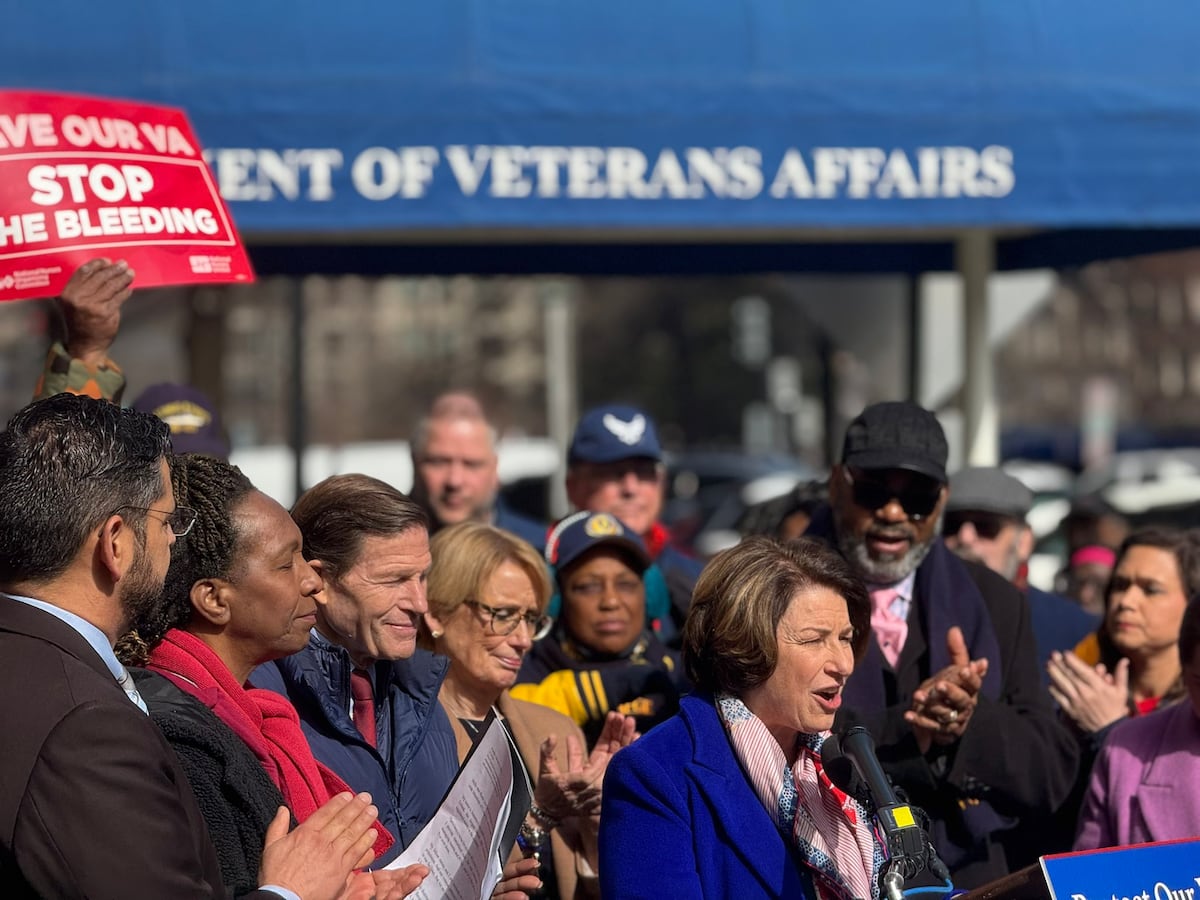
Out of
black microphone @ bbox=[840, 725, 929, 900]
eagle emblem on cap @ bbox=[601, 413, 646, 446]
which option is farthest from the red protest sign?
black microphone @ bbox=[840, 725, 929, 900]

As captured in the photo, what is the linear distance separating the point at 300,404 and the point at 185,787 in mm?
11111

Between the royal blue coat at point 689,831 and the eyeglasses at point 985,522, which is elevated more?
the eyeglasses at point 985,522

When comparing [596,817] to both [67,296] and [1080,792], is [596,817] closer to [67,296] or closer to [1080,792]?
[1080,792]

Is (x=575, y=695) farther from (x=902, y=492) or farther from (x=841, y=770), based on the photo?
(x=841, y=770)

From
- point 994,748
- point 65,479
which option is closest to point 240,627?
point 65,479

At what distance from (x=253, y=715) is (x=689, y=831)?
3.09 feet

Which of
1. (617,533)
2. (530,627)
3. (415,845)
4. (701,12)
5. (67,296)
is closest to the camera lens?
(415,845)

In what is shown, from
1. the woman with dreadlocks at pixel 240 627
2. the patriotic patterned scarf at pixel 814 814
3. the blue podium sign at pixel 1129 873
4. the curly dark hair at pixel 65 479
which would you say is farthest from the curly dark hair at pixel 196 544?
the blue podium sign at pixel 1129 873

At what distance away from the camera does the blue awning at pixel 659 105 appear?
21.5 feet

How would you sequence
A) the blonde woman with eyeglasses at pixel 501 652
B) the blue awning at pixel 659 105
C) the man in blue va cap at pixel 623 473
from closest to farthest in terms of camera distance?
the blonde woman with eyeglasses at pixel 501 652
the man in blue va cap at pixel 623 473
the blue awning at pixel 659 105

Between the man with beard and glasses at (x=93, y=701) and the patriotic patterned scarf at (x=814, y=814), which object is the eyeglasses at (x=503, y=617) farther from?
the man with beard and glasses at (x=93, y=701)

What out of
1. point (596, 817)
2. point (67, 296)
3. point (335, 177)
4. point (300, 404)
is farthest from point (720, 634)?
point (300, 404)

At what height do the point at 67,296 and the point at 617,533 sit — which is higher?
the point at 67,296

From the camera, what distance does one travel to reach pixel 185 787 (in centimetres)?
263
